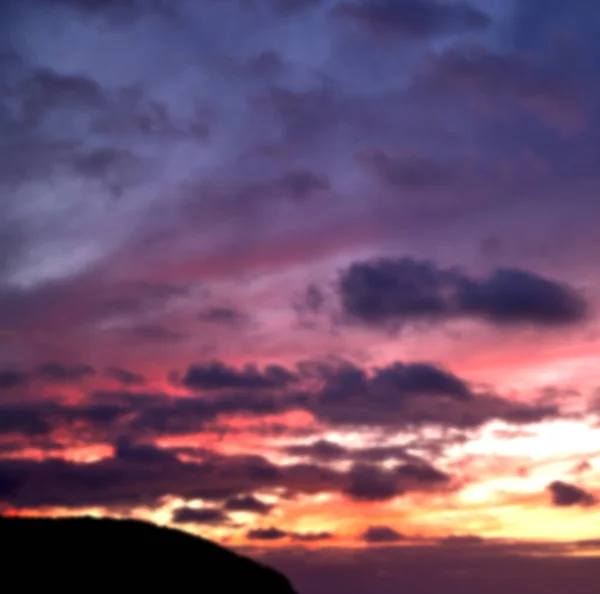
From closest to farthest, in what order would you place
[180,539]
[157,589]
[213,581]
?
1. [157,589]
2. [213,581]
3. [180,539]

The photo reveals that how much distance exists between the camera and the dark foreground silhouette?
76.0m

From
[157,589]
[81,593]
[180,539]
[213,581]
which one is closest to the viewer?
[81,593]

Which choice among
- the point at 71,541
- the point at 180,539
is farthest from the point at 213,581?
the point at 71,541

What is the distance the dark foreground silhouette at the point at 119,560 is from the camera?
249 ft

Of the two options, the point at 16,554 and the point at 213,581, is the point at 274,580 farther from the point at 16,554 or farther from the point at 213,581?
the point at 16,554

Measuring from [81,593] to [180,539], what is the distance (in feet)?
56.7

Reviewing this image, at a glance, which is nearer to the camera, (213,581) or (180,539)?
(213,581)

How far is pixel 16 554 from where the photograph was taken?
77.6 meters

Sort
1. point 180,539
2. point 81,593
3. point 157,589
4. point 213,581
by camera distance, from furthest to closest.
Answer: point 180,539 → point 213,581 → point 157,589 → point 81,593

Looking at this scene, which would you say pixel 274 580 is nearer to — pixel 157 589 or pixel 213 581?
pixel 213 581

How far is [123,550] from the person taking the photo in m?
83.2

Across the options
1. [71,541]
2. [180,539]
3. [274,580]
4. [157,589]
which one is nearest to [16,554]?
[71,541]

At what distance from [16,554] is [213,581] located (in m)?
18.1

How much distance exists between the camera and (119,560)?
266ft
